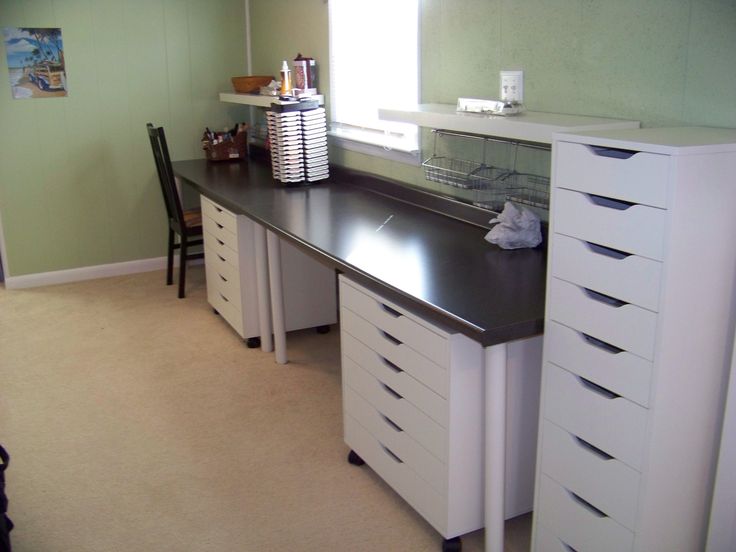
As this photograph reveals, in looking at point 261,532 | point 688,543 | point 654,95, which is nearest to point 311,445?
point 261,532

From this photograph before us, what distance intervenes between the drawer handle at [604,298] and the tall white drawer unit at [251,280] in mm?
1992

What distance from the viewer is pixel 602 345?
181cm

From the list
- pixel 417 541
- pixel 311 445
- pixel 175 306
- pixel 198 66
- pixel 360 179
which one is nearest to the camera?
pixel 417 541

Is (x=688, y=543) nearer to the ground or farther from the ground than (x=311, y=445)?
farther from the ground

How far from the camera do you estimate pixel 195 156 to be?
5266 mm

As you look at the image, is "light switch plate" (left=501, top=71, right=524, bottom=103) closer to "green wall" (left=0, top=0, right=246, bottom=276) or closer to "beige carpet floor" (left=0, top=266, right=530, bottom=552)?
"beige carpet floor" (left=0, top=266, right=530, bottom=552)

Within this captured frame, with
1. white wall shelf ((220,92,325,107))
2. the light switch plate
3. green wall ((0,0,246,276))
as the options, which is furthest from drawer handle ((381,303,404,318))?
green wall ((0,0,246,276))

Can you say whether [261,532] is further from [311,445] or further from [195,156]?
[195,156]

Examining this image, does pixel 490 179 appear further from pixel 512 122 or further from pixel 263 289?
pixel 263 289

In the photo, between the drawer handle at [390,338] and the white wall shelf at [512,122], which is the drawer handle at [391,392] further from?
the white wall shelf at [512,122]

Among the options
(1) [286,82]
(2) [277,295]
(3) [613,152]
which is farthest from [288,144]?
(3) [613,152]

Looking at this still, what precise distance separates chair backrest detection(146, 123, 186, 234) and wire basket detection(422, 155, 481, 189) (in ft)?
5.99

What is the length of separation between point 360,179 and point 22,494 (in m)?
2.08

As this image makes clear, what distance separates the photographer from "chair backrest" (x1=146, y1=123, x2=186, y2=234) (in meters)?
4.38
